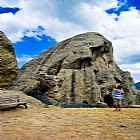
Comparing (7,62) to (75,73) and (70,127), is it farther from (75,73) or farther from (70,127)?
(75,73)

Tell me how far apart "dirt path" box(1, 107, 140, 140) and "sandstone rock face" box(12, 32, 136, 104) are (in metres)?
27.0

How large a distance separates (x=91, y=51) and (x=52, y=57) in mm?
7856

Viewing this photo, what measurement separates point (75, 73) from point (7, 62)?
28150 mm

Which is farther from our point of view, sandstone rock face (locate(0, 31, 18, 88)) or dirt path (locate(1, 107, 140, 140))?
sandstone rock face (locate(0, 31, 18, 88))

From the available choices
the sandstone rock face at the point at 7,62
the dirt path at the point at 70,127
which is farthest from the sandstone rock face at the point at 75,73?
the dirt path at the point at 70,127

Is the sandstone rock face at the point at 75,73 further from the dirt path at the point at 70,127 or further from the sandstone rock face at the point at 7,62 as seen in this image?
the dirt path at the point at 70,127

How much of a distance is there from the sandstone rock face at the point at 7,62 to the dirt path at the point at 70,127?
5229mm

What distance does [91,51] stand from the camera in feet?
171

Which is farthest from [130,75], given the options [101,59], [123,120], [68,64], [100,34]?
[123,120]

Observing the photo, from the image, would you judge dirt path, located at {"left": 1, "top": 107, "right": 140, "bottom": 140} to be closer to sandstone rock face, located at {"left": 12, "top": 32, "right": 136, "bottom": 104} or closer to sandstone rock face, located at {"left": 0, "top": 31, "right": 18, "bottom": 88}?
sandstone rock face, located at {"left": 0, "top": 31, "right": 18, "bottom": 88}

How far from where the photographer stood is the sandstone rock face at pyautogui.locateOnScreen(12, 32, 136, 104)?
43.2 meters

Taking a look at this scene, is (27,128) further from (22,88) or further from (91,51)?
(91,51)

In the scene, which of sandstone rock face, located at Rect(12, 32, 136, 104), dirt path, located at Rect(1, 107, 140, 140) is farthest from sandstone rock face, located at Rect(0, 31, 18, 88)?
sandstone rock face, located at Rect(12, 32, 136, 104)

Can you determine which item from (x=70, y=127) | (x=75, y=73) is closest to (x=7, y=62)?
(x=70, y=127)
